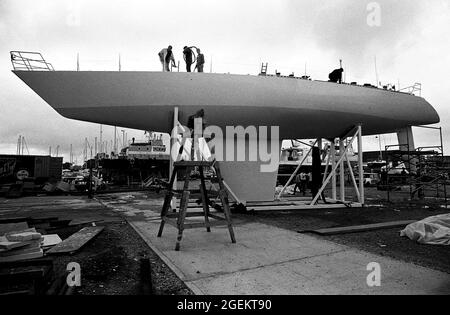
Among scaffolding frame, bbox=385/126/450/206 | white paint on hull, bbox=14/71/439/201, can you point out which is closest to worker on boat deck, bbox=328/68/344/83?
white paint on hull, bbox=14/71/439/201

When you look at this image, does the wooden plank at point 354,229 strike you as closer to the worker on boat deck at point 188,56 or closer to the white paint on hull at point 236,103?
the white paint on hull at point 236,103

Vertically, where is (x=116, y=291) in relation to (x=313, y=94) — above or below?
below

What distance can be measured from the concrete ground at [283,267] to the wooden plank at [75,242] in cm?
87

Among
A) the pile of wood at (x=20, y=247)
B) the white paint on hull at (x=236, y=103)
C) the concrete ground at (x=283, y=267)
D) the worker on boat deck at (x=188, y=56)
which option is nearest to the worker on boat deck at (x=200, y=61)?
the worker on boat deck at (x=188, y=56)

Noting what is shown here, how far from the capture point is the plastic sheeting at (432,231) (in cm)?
409

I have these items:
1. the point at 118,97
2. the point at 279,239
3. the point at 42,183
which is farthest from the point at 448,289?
the point at 42,183

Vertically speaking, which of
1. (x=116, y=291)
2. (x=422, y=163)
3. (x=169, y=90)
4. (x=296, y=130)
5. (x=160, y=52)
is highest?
(x=160, y=52)

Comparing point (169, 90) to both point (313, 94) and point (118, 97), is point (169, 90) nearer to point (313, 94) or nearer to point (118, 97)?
point (118, 97)

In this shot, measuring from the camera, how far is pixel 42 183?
16.4 metres

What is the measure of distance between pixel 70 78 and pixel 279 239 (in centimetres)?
551

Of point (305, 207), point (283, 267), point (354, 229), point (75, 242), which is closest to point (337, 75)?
point (305, 207)

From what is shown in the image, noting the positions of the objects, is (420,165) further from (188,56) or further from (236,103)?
(188,56)
